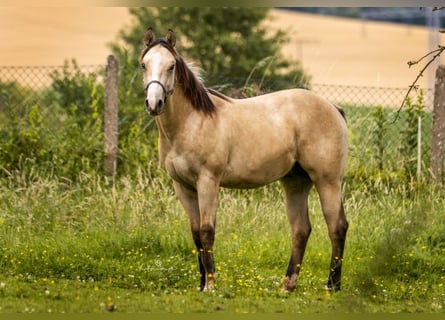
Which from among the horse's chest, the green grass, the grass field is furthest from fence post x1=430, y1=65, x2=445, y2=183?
the horse's chest

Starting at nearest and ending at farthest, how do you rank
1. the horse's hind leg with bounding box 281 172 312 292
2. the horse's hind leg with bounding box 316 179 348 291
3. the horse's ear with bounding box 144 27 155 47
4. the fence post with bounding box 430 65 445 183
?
the horse's ear with bounding box 144 27 155 47
the horse's hind leg with bounding box 316 179 348 291
the horse's hind leg with bounding box 281 172 312 292
the fence post with bounding box 430 65 445 183

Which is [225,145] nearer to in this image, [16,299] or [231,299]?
[231,299]

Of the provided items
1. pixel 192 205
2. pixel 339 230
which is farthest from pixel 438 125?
pixel 192 205

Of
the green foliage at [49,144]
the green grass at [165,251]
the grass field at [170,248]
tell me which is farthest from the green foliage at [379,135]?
the green foliage at [49,144]

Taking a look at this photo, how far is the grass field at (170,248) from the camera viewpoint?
246 inches

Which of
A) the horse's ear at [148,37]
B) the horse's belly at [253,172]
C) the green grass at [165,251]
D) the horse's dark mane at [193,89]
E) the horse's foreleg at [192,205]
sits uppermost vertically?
the horse's ear at [148,37]

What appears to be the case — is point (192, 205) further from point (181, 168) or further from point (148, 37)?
point (148, 37)

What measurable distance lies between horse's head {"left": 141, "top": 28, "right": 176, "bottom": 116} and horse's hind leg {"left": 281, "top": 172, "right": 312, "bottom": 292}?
4.88 feet

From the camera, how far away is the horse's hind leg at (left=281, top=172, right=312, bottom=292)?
691 centimetres

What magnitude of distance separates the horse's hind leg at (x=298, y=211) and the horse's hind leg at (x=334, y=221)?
21 centimetres

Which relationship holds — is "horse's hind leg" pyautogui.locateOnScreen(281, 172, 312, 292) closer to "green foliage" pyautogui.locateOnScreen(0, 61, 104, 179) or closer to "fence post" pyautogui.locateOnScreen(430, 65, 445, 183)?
"green foliage" pyautogui.locateOnScreen(0, 61, 104, 179)

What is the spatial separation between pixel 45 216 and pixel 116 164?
167cm

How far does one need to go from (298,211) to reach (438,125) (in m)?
3.90

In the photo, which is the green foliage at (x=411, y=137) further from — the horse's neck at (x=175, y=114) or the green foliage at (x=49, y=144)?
the horse's neck at (x=175, y=114)
